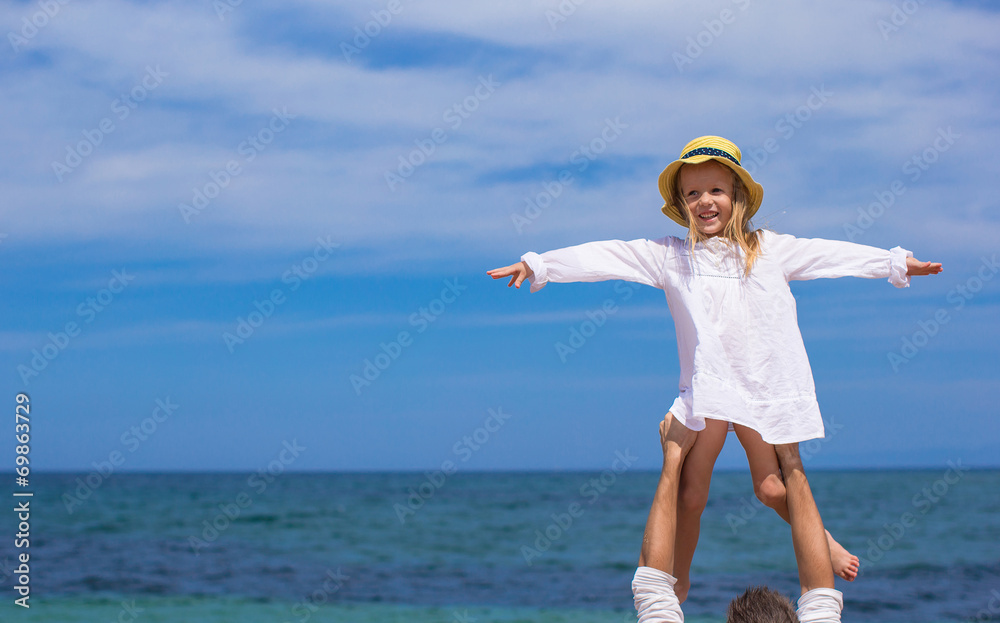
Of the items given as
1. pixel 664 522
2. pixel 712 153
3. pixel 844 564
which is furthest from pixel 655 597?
pixel 712 153

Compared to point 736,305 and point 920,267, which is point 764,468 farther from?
point 920,267

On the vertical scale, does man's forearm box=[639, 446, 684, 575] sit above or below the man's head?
above

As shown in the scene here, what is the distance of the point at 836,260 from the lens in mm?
4125

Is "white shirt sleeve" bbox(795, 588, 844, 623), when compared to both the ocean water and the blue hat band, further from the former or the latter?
the ocean water

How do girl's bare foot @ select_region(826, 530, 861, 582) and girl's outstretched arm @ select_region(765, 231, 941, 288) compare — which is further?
girl's bare foot @ select_region(826, 530, 861, 582)

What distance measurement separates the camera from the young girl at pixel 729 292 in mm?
4004

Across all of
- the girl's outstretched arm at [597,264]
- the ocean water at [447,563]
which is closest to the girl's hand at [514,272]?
the girl's outstretched arm at [597,264]

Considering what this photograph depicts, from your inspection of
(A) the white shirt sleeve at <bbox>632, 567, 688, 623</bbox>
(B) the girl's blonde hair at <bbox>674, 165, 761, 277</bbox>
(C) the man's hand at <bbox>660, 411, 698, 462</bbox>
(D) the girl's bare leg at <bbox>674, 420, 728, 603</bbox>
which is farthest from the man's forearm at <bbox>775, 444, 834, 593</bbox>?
(B) the girl's blonde hair at <bbox>674, 165, 761, 277</bbox>

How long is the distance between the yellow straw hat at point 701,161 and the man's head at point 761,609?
5.85ft

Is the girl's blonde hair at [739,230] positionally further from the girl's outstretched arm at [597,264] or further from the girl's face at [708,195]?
the girl's outstretched arm at [597,264]

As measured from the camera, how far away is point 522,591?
14922mm

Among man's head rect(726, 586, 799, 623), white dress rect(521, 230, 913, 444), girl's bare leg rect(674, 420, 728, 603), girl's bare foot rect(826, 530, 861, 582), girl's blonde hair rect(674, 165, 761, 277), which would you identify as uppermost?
girl's blonde hair rect(674, 165, 761, 277)

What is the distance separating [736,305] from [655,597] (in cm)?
131

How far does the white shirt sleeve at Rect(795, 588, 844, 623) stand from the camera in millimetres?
3811
